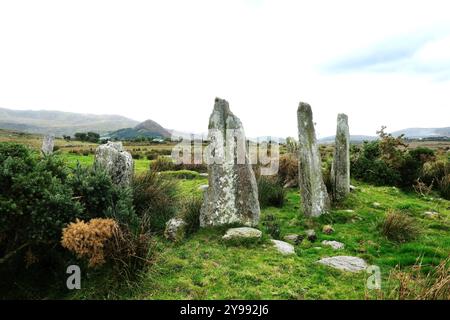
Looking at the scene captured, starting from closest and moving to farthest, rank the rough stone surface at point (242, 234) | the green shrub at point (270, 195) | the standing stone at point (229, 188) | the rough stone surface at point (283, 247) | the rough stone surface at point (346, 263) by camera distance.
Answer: the rough stone surface at point (346, 263), the rough stone surface at point (283, 247), the rough stone surface at point (242, 234), the standing stone at point (229, 188), the green shrub at point (270, 195)

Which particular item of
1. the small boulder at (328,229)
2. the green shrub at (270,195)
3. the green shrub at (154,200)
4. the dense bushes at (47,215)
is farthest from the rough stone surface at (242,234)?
the green shrub at (270,195)

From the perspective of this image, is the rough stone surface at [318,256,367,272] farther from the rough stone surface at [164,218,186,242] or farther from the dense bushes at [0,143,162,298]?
the dense bushes at [0,143,162,298]

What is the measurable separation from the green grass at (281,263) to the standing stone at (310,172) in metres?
0.39

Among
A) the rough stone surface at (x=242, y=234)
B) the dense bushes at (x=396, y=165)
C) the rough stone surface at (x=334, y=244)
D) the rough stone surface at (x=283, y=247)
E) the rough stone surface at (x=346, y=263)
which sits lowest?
the rough stone surface at (x=346, y=263)

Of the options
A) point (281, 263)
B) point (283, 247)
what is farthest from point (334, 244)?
point (281, 263)

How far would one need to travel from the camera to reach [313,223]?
10750 millimetres

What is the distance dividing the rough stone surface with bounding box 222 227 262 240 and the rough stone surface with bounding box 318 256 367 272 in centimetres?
175

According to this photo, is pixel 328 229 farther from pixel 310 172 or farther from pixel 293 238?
pixel 310 172

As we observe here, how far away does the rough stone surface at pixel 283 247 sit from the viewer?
8.27 metres

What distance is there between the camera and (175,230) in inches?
360

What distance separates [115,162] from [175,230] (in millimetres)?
2418

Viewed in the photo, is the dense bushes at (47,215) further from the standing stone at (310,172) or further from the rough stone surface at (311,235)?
the standing stone at (310,172)

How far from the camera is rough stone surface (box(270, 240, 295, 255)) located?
8.27 meters
